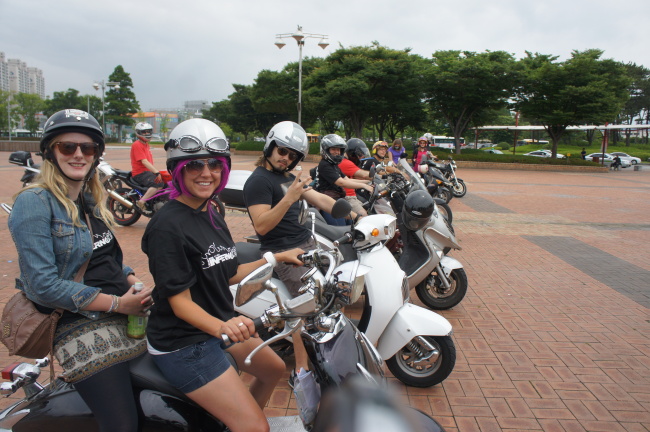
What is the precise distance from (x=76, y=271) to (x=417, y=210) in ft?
8.95

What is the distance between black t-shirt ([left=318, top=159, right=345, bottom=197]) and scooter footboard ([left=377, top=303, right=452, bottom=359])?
246cm

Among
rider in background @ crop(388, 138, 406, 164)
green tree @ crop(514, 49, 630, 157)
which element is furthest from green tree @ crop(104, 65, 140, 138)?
rider in background @ crop(388, 138, 406, 164)

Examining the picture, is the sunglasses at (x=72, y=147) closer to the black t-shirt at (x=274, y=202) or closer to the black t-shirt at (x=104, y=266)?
the black t-shirt at (x=104, y=266)

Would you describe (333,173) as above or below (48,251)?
above

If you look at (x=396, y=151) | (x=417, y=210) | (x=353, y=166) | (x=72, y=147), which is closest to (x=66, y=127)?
(x=72, y=147)

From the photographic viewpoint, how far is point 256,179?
290 centimetres

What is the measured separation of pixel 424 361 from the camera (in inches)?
123

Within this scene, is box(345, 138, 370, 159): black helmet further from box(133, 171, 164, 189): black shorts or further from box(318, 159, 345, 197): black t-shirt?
box(133, 171, 164, 189): black shorts

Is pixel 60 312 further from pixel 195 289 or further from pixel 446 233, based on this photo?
pixel 446 233

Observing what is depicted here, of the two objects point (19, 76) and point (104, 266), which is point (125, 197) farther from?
point (19, 76)

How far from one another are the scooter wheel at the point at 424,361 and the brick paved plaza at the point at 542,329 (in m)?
0.10

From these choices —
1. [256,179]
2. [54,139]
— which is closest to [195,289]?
[54,139]

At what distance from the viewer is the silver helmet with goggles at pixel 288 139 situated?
9.60ft

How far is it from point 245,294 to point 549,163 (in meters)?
28.5
